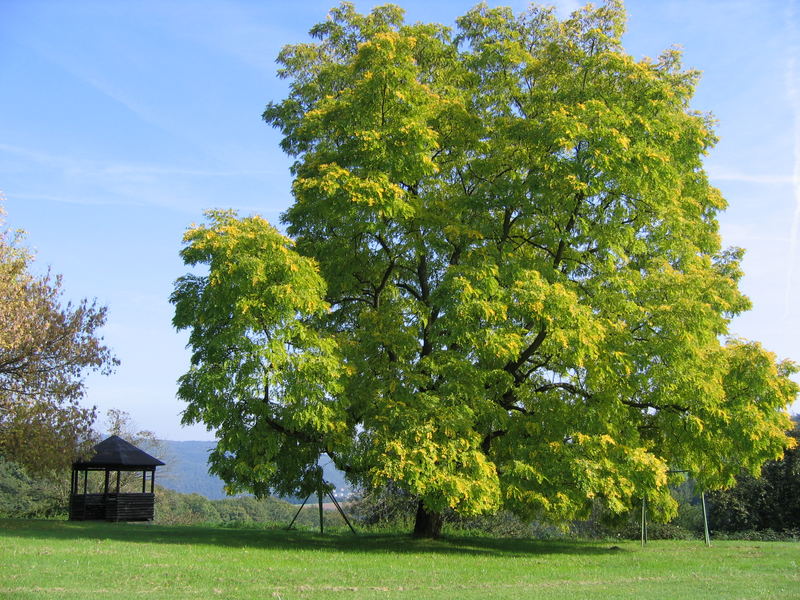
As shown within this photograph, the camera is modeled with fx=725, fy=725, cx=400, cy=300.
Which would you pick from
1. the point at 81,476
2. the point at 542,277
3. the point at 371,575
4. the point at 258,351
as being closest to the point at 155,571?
the point at 371,575

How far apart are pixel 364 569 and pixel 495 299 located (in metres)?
6.20

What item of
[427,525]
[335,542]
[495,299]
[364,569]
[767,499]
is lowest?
[335,542]

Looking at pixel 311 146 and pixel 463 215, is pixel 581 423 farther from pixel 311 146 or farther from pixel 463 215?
pixel 311 146

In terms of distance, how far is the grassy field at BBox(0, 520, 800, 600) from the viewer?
1028cm

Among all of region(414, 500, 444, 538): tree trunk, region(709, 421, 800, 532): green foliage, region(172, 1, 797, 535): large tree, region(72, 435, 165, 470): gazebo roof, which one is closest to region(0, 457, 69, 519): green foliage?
region(72, 435, 165, 470): gazebo roof

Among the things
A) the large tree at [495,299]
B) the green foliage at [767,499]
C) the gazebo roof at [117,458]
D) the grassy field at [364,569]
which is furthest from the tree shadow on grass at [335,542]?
the green foliage at [767,499]

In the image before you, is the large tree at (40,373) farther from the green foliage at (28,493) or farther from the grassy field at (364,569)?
the green foliage at (28,493)

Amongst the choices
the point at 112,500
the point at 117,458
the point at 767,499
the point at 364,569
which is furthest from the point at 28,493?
the point at 767,499

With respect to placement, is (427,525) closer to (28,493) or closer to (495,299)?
(495,299)

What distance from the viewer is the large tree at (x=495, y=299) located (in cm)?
1500

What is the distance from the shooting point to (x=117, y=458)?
27328mm

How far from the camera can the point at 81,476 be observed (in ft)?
139

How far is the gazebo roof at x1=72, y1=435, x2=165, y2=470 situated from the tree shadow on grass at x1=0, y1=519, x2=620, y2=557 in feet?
19.6

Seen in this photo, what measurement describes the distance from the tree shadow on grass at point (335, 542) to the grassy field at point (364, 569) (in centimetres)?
5
